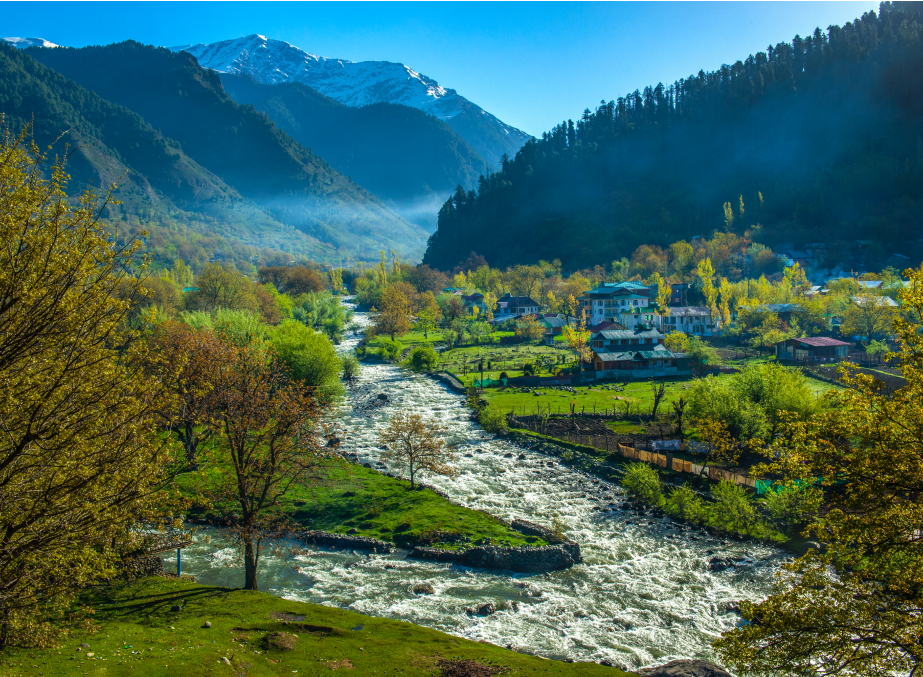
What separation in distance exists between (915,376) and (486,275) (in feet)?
496

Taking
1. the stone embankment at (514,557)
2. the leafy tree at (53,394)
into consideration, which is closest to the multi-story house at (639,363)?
the stone embankment at (514,557)

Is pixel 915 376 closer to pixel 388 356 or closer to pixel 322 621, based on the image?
pixel 322 621

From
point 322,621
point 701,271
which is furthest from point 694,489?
point 701,271

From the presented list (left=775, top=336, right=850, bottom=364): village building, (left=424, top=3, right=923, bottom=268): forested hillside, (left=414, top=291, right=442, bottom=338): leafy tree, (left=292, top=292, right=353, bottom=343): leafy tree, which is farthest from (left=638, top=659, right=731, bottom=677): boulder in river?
(left=424, top=3, right=923, bottom=268): forested hillside

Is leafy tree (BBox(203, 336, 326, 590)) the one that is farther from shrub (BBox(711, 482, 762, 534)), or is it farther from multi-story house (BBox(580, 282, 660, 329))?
multi-story house (BBox(580, 282, 660, 329))

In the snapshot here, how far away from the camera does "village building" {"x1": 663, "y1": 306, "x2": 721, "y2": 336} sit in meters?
104

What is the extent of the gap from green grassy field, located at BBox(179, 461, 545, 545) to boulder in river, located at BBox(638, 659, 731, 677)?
9939mm

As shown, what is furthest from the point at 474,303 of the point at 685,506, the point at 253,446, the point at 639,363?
the point at 253,446

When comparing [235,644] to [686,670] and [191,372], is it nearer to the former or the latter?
[686,670]

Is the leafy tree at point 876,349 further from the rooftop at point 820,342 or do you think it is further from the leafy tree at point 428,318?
the leafy tree at point 428,318

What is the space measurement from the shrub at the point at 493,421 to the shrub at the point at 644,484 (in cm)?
1583

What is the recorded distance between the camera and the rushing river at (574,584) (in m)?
21.6

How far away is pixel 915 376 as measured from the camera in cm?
1064

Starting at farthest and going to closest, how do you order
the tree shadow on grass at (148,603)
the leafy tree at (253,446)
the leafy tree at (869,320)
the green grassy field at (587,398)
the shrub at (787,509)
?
the leafy tree at (869,320) → the green grassy field at (587,398) → the shrub at (787,509) → the leafy tree at (253,446) → the tree shadow on grass at (148,603)
